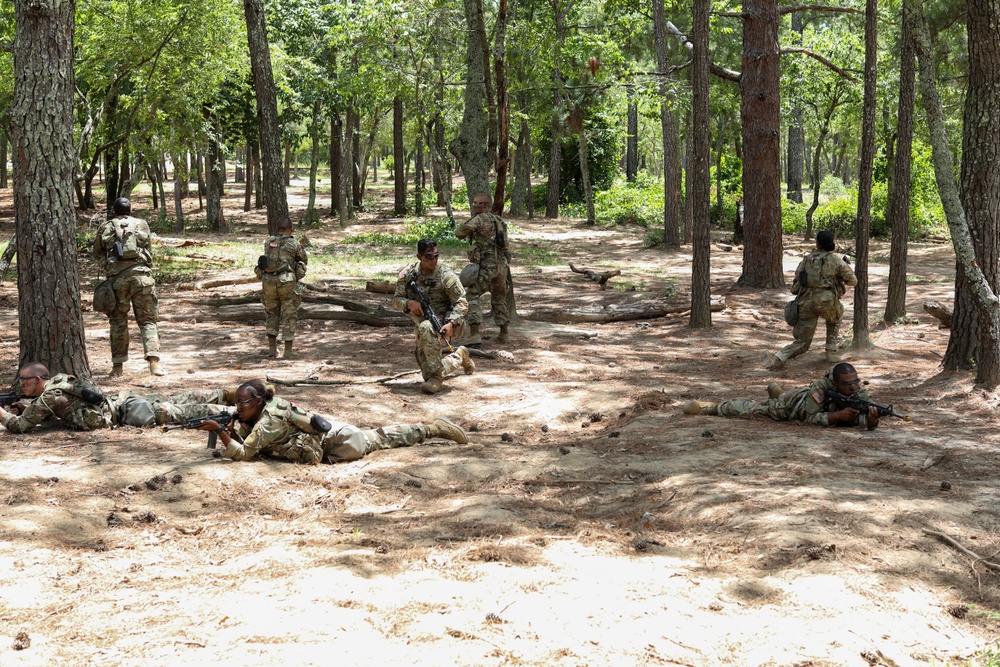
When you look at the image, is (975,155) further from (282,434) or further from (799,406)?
(282,434)

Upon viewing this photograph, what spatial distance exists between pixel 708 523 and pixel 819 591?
104 centimetres

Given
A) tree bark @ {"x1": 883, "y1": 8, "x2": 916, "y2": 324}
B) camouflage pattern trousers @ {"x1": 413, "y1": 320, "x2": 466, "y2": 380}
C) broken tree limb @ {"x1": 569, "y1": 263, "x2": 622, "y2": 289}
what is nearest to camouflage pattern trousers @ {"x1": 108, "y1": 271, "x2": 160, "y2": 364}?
camouflage pattern trousers @ {"x1": 413, "y1": 320, "x2": 466, "y2": 380}

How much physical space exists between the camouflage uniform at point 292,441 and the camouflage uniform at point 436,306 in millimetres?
2103

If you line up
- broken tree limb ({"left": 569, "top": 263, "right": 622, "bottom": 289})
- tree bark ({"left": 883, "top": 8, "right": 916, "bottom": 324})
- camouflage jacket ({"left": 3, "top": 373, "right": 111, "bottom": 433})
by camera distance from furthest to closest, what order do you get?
broken tree limb ({"left": 569, "top": 263, "right": 622, "bottom": 289}) → tree bark ({"left": 883, "top": 8, "right": 916, "bottom": 324}) → camouflage jacket ({"left": 3, "top": 373, "right": 111, "bottom": 433})

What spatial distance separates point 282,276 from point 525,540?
6446 mm

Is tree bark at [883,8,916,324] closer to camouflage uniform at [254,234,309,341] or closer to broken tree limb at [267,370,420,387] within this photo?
broken tree limb at [267,370,420,387]

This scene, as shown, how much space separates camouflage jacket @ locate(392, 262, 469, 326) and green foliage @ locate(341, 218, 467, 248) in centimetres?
1445

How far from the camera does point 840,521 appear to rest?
5.31 metres

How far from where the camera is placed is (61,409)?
7488mm

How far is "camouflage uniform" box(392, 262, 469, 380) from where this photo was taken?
939 cm

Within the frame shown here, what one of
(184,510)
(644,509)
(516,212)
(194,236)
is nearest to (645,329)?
(644,509)

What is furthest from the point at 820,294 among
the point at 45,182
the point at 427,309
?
the point at 45,182

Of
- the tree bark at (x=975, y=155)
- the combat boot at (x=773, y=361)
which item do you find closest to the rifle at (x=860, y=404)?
the tree bark at (x=975, y=155)

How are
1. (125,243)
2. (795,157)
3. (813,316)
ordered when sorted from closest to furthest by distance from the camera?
(125,243) → (813,316) → (795,157)
